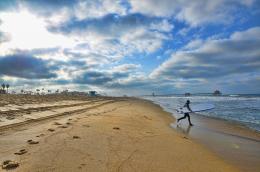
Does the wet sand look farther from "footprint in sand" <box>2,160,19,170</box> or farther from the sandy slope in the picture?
"footprint in sand" <box>2,160,19,170</box>

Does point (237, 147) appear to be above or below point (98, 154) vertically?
below

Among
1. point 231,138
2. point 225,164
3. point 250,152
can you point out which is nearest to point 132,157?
point 225,164

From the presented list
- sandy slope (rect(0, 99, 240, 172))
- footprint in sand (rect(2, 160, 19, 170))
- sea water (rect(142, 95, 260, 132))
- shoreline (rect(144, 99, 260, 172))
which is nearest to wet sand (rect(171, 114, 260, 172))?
shoreline (rect(144, 99, 260, 172))

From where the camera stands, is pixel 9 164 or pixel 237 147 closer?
pixel 9 164

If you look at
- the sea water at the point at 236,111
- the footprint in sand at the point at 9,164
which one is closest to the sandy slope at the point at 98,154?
the footprint in sand at the point at 9,164

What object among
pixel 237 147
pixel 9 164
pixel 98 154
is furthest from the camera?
pixel 237 147

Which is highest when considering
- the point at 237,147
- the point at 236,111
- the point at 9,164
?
the point at 9,164

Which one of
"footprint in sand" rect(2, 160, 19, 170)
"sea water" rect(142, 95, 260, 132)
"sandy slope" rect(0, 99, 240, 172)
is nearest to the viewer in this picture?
"footprint in sand" rect(2, 160, 19, 170)

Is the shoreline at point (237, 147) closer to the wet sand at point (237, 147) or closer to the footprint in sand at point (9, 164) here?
the wet sand at point (237, 147)

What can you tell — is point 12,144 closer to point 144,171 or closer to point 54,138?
point 54,138

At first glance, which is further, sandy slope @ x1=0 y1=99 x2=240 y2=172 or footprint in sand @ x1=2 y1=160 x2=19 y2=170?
sandy slope @ x1=0 y1=99 x2=240 y2=172

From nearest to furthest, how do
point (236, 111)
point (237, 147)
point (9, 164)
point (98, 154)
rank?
point (9, 164) → point (98, 154) → point (237, 147) → point (236, 111)

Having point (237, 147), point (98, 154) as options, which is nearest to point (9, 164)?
point (98, 154)

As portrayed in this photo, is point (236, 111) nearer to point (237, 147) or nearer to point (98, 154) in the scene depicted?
point (237, 147)
